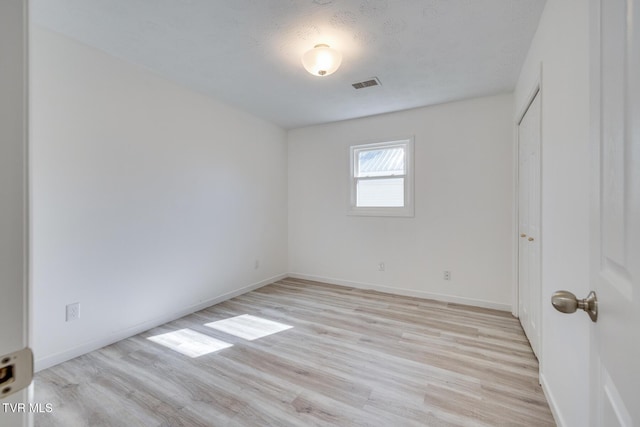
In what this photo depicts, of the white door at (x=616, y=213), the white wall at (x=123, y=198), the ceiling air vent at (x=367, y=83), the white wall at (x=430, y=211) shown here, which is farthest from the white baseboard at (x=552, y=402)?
the white wall at (x=123, y=198)

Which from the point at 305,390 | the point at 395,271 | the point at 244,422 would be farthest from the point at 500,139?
the point at 244,422

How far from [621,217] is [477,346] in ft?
7.54

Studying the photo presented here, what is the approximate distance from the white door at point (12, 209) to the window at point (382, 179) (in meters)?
3.58

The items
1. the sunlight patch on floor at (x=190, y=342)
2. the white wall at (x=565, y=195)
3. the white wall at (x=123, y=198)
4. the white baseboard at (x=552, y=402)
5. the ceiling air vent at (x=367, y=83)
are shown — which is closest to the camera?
the white wall at (x=565, y=195)

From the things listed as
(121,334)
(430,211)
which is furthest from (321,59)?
(121,334)

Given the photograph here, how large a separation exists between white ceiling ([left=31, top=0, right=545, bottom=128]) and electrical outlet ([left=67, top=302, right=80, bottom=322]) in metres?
2.11

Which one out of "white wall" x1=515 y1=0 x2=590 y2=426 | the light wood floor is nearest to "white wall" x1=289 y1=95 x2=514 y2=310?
the light wood floor

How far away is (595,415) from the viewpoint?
2.04 ft

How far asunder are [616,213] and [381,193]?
336 cm

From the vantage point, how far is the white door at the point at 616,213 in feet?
1.46

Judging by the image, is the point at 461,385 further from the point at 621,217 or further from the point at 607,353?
the point at 621,217

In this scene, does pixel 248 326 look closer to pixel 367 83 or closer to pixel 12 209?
pixel 12 209

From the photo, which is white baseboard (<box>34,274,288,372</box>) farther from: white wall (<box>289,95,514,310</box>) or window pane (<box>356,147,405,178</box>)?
window pane (<box>356,147,405,178</box>)

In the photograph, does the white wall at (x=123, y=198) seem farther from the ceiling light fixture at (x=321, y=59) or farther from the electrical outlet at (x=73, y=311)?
the ceiling light fixture at (x=321, y=59)
